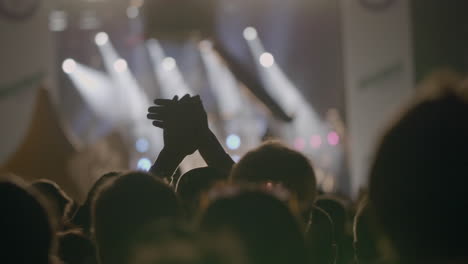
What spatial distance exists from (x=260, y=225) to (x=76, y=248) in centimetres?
110

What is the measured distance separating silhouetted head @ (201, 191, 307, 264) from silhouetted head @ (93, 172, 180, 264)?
0.43 metres

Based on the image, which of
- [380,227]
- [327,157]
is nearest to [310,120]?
[327,157]

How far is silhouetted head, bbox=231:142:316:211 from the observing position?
7.74ft

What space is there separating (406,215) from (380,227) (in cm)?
9

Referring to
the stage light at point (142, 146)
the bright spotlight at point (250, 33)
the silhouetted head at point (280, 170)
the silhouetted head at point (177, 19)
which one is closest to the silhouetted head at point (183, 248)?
the silhouetted head at point (280, 170)

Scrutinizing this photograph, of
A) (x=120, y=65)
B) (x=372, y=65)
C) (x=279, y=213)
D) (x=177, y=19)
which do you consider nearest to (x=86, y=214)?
(x=279, y=213)

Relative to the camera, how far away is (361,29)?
1377cm

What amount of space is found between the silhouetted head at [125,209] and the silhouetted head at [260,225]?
1.40 feet

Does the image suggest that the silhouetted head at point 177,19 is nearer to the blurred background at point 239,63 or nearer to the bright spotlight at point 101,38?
the blurred background at point 239,63

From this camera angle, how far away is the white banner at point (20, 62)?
1250cm

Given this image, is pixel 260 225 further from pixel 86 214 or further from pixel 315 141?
pixel 315 141

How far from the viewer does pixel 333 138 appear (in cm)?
1591

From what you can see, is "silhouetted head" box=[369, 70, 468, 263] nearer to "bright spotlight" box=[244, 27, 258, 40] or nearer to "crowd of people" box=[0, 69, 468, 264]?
"crowd of people" box=[0, 69, 468, 264]

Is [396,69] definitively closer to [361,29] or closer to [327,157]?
[361,29]
